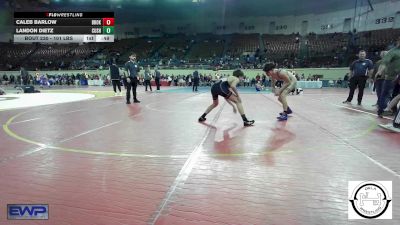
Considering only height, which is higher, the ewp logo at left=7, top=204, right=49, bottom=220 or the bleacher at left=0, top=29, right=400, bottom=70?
the bleacher at left=0, top=29, right=400, bottom=70

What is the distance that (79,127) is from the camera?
706cm

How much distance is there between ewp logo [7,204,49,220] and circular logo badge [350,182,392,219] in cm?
254

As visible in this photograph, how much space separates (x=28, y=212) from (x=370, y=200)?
287 cm

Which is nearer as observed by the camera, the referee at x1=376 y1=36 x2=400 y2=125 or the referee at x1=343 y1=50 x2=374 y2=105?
the referee at x1=376 y1=36 x2=400 y2=125

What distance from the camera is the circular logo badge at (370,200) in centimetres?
262

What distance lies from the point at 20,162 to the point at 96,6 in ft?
119
